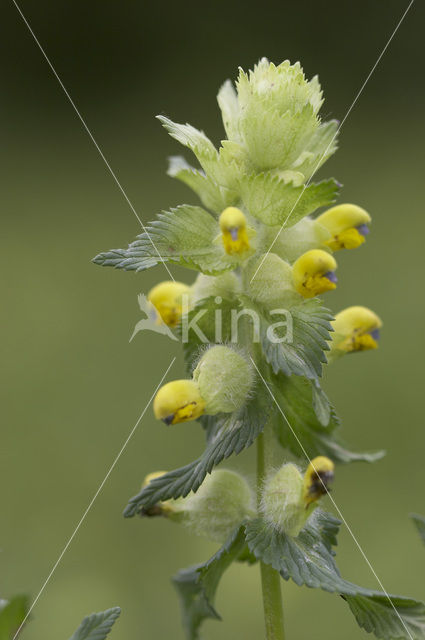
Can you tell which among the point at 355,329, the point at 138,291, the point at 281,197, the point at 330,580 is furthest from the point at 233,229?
the point at 138,291

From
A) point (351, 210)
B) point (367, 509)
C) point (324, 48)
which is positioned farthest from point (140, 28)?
point (351, 210)

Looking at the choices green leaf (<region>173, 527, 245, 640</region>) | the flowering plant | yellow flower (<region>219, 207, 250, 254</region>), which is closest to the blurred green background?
green leaf (<region>173, 527, 245, 640</region>)

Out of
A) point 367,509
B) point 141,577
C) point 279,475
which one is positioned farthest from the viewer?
point 367,509

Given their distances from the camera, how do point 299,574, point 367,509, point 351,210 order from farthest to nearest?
point 367,509, point 351,210, point 299,574

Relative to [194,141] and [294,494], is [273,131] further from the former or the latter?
[294,494]

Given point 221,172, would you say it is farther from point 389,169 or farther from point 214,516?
point 389,169

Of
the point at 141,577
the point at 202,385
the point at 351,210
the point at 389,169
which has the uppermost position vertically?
the point at 389,169

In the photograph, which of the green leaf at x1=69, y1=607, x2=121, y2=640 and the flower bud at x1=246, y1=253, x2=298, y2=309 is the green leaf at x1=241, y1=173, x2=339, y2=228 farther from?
the green leaf at x1=69, y1=607, x2=121, y2=640

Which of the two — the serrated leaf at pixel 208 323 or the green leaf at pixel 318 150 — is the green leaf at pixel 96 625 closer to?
the serrated leaf at pixel 208 323
